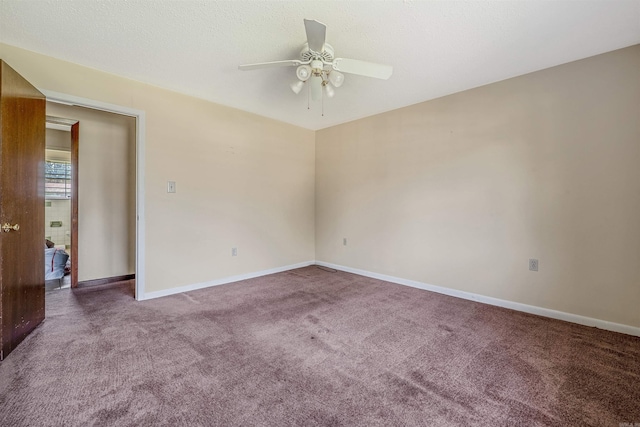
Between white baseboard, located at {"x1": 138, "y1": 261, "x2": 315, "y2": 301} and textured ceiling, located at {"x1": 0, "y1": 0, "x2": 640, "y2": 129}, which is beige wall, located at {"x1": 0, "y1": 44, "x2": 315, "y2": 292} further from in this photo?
textured ceiling, located at {"x1": 0, "y1": 0, "x2": 640, "y2": 129}

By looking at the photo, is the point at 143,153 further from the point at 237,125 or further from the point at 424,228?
the point at 424,228

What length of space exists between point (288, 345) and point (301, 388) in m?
0.51

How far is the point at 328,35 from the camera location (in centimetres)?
208

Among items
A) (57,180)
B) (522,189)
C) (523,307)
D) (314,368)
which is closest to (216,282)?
(314,368)

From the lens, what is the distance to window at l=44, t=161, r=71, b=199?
5672 mm

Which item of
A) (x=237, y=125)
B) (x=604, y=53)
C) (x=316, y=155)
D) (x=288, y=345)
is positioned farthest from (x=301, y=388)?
(x=316, y=155)

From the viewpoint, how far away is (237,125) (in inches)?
147

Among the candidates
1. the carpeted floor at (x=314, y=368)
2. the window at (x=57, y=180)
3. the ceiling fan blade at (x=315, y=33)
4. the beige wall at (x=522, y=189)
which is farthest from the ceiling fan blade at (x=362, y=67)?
the window at (x=57, y=180)

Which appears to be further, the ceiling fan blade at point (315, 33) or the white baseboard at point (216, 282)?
the white baseboard at point (216, 282)

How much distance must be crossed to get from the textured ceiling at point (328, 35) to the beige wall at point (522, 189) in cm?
35

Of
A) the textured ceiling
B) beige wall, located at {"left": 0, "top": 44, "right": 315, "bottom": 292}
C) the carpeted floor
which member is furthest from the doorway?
the textured ceiling

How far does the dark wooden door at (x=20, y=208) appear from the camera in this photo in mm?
1858

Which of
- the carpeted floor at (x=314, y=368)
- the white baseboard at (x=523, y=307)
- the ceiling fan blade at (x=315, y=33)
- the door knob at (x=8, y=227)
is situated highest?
the ceiling fan blade at (x=315, y=33)

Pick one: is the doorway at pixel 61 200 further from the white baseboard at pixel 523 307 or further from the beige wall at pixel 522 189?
the white baseboard at pixel 523 307
